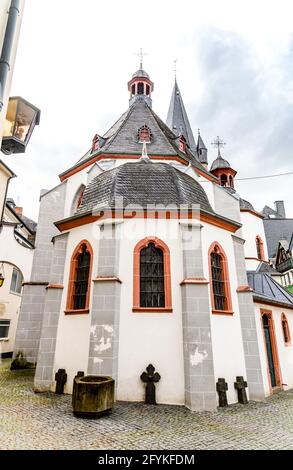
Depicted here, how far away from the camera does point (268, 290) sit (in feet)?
38.3

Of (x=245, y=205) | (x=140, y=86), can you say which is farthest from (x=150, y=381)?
(x=140, y=86)

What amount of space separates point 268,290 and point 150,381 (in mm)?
6798

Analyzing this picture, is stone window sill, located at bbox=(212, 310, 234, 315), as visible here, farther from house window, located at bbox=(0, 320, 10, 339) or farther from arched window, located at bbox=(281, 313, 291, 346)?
house window, located at bbox=(0, 320, 10, 339)

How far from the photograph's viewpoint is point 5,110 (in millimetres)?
3896

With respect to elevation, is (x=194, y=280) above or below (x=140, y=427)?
above

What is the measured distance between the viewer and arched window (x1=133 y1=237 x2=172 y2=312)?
815cm

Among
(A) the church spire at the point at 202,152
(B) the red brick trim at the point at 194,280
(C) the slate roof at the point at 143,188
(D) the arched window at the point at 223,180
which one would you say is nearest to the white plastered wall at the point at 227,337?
(B) the red brick trim at the point at 194,280

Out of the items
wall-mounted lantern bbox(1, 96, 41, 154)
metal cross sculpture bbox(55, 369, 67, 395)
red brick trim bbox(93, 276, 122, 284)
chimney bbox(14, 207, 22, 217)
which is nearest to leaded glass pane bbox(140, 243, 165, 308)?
red brick trim bbox(93, 276, 122, 284)

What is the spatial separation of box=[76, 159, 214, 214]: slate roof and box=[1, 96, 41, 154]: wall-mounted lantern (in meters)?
4.70

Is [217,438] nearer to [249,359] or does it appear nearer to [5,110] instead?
[249,359]

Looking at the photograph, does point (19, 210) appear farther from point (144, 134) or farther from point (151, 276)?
point (151, 276)

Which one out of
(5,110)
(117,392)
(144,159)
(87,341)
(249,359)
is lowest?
(117,392)

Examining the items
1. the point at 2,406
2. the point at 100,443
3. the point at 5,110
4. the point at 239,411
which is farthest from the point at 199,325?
the point at 5,110
